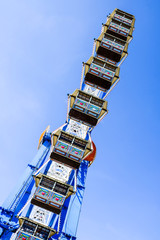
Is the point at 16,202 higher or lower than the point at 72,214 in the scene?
lower

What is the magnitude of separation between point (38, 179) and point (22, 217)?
9.10 ft

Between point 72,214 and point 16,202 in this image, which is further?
point 72,214

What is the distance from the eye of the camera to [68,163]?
65.5ft

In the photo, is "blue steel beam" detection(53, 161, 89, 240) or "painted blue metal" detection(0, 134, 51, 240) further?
"blue steel beam" detection(53, 161, 89, 240)

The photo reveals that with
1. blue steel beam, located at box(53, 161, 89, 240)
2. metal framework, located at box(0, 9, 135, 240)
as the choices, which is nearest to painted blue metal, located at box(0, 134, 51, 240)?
metal framework, located at box(0, 9, 135, 240)

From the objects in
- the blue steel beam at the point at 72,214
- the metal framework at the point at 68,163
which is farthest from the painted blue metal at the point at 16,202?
the blue steel beam at the point at 72,214

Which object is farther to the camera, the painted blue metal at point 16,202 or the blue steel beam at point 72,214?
the blue steel beam at point 72,214

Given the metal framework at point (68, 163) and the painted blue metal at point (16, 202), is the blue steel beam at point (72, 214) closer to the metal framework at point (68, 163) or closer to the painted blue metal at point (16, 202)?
the metal framework at point (68, 163)

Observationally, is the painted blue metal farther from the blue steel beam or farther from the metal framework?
the blue steel beam

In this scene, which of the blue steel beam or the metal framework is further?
the blue steel beam

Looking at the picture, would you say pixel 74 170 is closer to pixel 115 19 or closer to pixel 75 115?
pixel 75 115

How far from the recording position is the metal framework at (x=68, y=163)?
57.9ft

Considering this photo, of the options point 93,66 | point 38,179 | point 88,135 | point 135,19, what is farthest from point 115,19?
point 38,179

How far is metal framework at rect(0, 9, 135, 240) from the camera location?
17.6 metres
